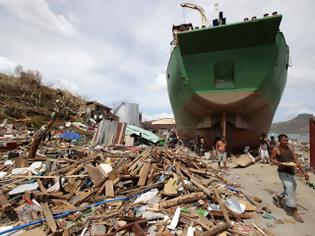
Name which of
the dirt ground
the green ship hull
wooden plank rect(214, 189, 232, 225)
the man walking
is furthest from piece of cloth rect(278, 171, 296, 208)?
the green ship hull

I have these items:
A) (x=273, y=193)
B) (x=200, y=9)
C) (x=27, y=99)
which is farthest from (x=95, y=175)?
(x=27, y=99)

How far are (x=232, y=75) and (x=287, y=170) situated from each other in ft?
24.4

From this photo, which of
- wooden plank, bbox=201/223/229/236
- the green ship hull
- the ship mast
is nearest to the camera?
wooden plank, bbox=201/223/229/236

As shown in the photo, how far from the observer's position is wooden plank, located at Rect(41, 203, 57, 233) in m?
4.17

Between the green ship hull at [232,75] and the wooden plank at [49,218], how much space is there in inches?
350

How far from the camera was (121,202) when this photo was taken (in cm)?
525

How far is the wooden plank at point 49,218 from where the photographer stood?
13.7 ft

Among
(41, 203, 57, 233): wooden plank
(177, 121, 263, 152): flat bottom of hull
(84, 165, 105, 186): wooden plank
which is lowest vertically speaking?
(41, 203, 57, 233): wooden plank

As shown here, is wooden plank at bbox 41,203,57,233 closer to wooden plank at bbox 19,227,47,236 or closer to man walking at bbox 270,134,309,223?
wooden plank at bbox 19,227,47,236

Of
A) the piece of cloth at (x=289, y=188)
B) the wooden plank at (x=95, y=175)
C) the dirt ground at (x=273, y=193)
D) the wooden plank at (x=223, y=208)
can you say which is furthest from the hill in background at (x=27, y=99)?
the piece of cloth at (x=289, y=188)

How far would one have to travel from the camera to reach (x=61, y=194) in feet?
18.7

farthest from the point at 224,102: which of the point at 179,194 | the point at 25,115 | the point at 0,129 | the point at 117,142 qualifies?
the point at 25,115

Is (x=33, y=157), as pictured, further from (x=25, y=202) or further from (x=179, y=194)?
(x=179, y=194)

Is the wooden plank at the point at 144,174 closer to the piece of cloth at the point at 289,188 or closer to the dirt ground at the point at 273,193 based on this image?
the dirt ground at the point at 273,193
